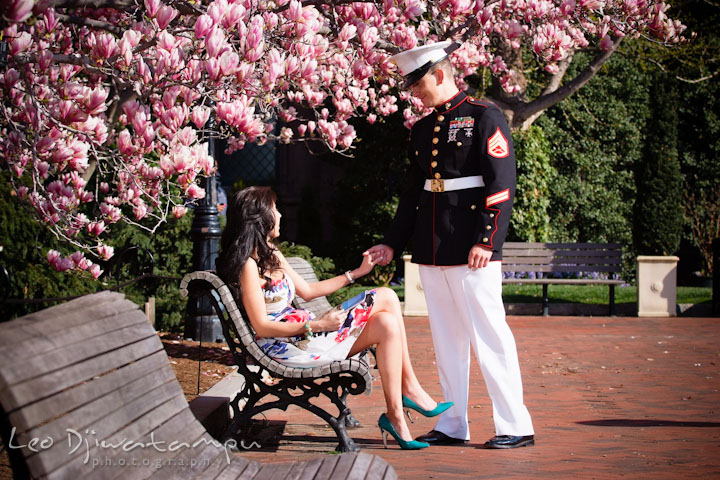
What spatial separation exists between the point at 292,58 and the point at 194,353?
3.98 meters

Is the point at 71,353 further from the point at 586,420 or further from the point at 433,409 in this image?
the point at 586,420

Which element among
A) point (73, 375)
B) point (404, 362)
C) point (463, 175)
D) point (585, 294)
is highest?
point (463, 175)

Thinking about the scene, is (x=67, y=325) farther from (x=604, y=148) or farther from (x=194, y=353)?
(x=604, y=148)

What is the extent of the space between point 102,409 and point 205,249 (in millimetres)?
5638

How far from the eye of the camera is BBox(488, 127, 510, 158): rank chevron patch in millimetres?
4219

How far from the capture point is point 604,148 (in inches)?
653

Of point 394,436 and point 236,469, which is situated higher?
point 236,469

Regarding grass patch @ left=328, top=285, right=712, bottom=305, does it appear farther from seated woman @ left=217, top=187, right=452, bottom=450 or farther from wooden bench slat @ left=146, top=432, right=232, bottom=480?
wooden bench slat @ left=146, top=432, right=232, bottom=480

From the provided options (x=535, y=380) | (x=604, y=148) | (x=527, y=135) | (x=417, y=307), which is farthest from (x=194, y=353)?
(x=604, y=148)

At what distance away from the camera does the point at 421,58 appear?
4.28 meters

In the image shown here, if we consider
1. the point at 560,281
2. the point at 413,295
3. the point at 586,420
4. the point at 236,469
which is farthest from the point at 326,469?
the point at 560,281

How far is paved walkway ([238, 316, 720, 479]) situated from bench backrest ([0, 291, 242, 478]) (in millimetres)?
1686

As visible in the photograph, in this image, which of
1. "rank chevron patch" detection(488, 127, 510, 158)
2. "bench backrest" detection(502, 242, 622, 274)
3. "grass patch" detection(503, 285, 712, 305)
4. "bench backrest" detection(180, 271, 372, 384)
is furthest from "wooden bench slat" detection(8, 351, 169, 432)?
Result: "grass patch" detection(503, 285, 712, 305)

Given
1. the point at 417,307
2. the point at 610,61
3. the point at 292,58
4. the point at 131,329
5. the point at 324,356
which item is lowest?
the point at 417,307
